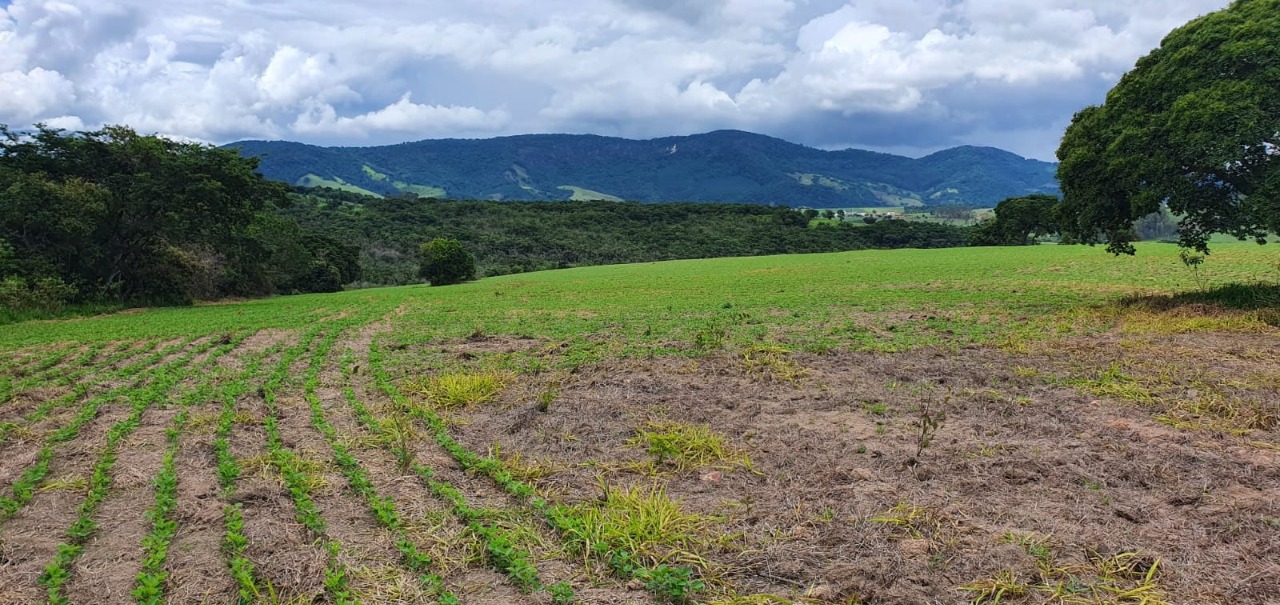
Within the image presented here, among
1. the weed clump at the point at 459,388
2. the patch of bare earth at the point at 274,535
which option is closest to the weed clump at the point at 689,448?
the weed clump at the point at 459,388

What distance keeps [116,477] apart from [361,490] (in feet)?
9.79

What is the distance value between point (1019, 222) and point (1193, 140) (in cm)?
7542

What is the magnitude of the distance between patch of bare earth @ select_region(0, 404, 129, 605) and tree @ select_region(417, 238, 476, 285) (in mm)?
51939

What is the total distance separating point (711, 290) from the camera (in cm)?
3534

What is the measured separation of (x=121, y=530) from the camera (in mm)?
5918

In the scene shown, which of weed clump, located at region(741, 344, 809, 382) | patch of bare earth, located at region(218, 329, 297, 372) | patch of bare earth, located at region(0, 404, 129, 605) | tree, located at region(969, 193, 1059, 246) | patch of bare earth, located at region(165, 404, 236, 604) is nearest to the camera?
patch of bare earth, located at region(165, 404, 236, 604)

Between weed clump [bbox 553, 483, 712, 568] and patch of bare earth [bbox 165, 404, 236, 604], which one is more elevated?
weed clump [bbox 553, 483, 712, 568]

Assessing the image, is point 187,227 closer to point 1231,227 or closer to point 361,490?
point 361,490

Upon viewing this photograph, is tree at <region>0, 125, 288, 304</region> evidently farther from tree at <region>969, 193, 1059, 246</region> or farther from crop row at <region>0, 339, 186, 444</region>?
tree at <region>969, 193, 1059, 246</region>

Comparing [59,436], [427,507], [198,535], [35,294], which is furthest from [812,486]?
[35,294]

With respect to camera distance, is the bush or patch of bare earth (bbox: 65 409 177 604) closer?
patch of bare earth (bbox: 65 409 177 604)

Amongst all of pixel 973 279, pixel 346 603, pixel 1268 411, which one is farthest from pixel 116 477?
pixel 973 279

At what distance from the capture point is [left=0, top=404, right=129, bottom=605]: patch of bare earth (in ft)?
16.6

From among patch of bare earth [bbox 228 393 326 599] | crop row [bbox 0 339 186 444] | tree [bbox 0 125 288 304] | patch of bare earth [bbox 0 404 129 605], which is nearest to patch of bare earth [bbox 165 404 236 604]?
patch of bare earth [bbox 228 393 326 599]
